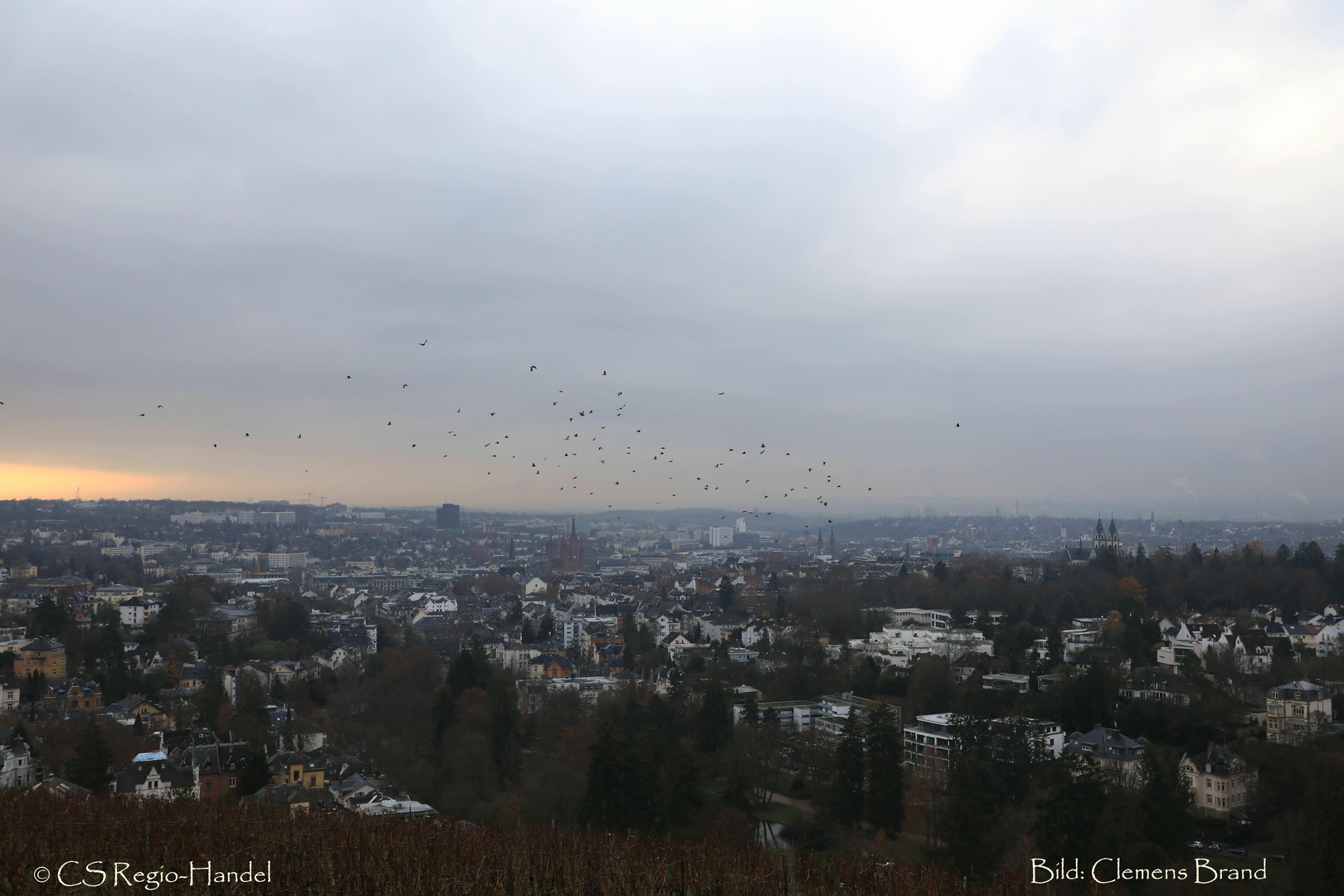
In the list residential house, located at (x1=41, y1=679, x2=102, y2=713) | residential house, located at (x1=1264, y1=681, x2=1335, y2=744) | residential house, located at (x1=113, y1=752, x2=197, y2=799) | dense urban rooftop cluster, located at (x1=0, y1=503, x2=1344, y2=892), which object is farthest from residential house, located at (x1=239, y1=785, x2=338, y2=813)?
residential house, located at (x1=1264, y1=681, x2=1335, y2=744)

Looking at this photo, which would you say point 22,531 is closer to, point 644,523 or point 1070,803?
point 644,523

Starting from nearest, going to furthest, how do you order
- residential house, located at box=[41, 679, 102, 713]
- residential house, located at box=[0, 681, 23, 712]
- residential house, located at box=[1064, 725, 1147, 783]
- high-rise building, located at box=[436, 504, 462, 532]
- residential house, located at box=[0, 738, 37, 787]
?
residential house, located at box=[0, 738, 37, 787], residential house, located at box=[1064, 725, 1147, 783], residential house, located at box=[41, 679, 102, 713], residential house, located at box=[0, 681, 23, 712], high-rise building, located at box=[436, 504, 462, 532]

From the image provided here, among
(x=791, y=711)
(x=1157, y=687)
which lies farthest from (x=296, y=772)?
(x=1157, y=687)

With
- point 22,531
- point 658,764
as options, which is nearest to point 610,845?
point 658,764

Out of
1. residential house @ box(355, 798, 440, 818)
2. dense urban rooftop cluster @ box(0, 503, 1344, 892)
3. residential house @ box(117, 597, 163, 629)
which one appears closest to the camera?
residential house @ box(355, 798, 440, 818)

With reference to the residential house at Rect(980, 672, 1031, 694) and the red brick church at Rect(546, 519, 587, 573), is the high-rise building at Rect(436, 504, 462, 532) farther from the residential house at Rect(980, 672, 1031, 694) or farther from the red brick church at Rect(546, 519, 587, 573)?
the residential house at Rect(980, 672, 1031, 694)

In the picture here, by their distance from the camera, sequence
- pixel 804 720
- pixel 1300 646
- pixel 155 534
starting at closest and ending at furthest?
pixel 804 720
pixel 1300 646
pixel 155 534

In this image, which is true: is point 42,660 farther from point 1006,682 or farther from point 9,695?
point 1006,682

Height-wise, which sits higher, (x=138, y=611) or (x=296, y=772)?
(x=296, y=772)
